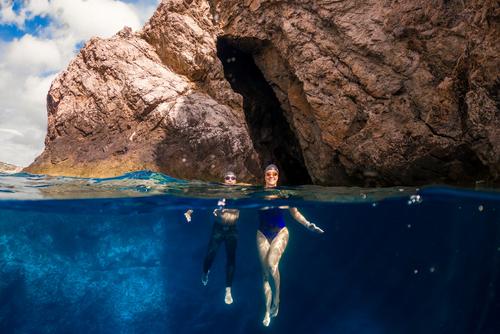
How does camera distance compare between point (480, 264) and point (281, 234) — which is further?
point (480, 264)

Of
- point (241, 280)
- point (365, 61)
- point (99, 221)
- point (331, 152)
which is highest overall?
point (365, 61)

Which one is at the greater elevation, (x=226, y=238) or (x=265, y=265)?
(x=226, y=238)

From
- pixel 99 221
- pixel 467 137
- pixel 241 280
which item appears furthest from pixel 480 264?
pixel 99 221

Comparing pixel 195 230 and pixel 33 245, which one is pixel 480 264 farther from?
pixel 33 245

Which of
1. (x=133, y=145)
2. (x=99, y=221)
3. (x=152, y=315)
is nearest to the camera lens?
(x=133, y=145)

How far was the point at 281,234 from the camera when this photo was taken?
817cm

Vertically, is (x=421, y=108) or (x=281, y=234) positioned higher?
(x=421, y=108)

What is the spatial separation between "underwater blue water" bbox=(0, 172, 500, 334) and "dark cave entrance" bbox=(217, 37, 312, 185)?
183 centimetres

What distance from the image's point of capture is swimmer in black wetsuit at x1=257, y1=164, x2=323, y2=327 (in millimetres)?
7605

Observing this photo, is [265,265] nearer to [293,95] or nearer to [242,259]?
[293,95]

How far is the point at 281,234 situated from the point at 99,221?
36.0ft

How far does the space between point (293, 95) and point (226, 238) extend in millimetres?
4903

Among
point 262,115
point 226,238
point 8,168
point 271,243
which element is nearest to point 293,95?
point 262,115

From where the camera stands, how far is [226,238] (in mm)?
9648
